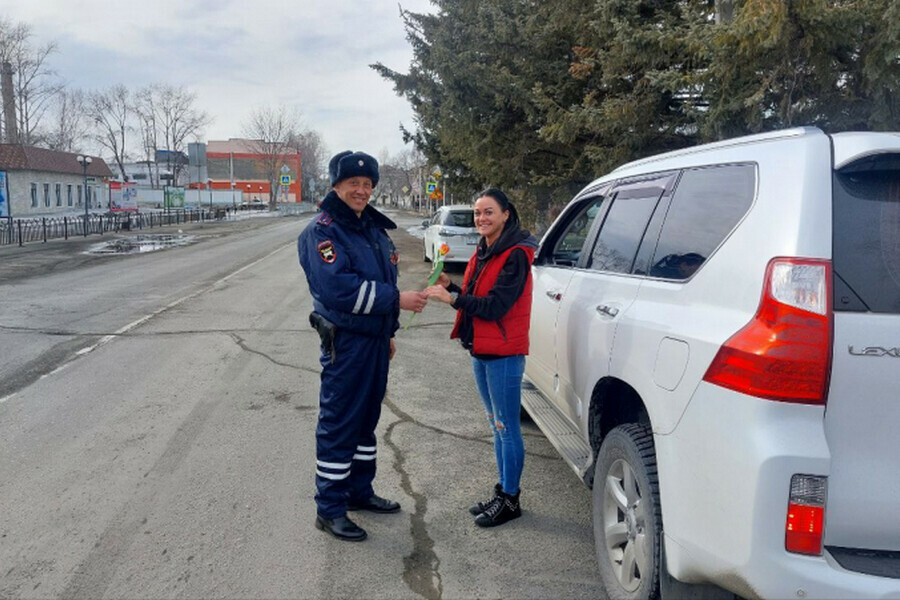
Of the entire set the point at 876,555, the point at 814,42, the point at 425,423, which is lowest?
the point at 425,423

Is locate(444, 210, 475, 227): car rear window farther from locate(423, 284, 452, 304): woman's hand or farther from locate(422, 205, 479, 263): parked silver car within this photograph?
locate(423, 284, 452, 304): woman's hand

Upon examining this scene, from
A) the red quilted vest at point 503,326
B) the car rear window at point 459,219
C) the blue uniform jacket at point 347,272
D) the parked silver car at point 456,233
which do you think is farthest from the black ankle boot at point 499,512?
the car rear window at point 459,219

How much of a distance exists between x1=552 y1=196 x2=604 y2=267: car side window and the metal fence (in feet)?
88.7

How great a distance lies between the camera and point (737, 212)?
2572 millimetres

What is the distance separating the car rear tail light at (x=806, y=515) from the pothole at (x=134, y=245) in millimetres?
25175

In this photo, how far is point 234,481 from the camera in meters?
4.59

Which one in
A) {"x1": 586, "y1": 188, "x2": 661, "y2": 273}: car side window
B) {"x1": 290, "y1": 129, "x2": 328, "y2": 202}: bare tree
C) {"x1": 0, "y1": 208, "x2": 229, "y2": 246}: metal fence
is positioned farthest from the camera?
{"x1": 290, "y1": 129, "x2": 328, "y2": 202}: bare tree

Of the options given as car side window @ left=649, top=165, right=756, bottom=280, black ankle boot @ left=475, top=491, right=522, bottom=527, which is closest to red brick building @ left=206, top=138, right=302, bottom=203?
black ankle boot @ left=475, top=491, right=522, bottom=527

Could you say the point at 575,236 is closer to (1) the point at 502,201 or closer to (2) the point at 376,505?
(1) the point at 502,201

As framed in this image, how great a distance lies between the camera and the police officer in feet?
12.0

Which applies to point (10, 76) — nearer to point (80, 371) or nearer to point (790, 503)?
point (80, 371)

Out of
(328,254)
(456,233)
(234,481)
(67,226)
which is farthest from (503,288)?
(67,226)

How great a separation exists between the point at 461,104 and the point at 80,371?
7454mm

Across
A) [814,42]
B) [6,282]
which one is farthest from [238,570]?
[6,282]
